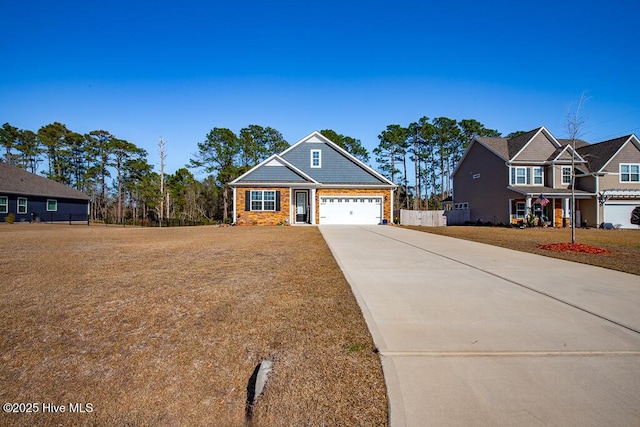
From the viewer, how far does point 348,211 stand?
23516mm

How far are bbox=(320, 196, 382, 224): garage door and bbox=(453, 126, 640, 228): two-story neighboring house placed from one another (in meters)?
10.3

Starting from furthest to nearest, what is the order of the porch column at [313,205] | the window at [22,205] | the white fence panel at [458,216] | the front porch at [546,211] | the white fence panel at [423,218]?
the white fence panel at [458,216]
the window at [22,205]
the white fence panel at [423,218]
the front porch at [546,211]
the porch column at [313,205]

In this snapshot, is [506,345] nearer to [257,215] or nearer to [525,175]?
[257,215]

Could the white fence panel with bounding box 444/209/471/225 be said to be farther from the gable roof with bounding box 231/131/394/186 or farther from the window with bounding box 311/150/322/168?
the window with bounding box 311/150/322/168

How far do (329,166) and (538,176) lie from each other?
1625 cm

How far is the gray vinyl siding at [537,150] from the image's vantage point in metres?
25.0

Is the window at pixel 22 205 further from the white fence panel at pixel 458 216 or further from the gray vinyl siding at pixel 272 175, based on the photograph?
the white fence panel at pixel 458 216

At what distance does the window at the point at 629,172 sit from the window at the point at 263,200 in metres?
26.2

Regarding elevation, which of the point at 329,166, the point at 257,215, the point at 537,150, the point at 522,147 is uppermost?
the point at 522,147

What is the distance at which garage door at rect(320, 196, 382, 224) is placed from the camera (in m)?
23.4

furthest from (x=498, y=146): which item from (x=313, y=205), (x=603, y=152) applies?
(x=313, y=205)

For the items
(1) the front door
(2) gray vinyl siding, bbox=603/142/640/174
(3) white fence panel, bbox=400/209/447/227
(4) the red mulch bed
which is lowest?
(4) the red mulch bed

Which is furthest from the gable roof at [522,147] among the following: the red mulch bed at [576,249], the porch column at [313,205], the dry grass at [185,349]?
the dry grass at [185,349]

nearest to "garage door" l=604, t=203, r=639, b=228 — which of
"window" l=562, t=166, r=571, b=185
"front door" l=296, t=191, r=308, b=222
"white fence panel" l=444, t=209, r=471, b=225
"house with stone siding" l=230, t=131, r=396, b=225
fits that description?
"window" l=562, t=166, r=571, b=185
